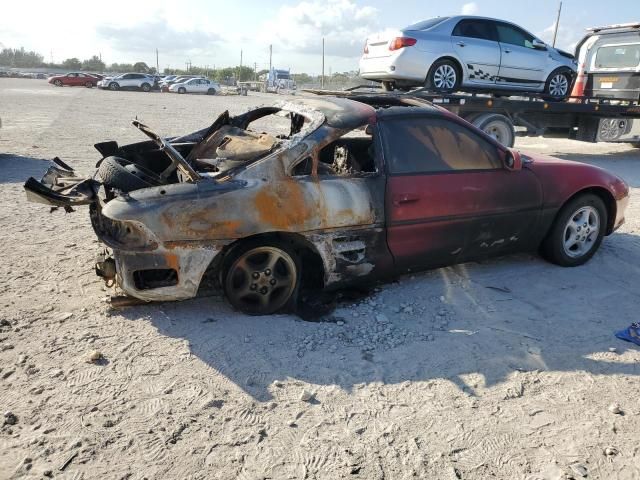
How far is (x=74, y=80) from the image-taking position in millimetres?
43062

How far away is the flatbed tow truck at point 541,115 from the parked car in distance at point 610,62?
419 mm

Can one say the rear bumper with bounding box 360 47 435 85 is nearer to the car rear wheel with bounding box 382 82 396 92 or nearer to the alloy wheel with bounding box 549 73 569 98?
the car rear wheel with bounding box 382 82 396 92

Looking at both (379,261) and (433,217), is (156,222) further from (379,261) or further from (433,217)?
(433,217)

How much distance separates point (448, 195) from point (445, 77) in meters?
6.21

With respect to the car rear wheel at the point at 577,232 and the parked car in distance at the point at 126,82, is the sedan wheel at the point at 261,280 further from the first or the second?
the parked car in distance at the point at 126,82

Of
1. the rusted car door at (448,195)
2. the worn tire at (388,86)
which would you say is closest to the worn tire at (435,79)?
the worn tire at (388,86)

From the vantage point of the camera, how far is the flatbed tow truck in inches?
376

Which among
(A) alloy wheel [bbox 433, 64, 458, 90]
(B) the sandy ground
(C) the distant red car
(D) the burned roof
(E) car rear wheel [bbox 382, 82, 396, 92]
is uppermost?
(C) the distant red car

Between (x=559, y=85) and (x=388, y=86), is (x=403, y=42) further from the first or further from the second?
(x=559, y=85)

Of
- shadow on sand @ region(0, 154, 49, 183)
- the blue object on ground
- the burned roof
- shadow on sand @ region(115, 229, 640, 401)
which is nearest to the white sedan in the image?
shadow on sand @ region(0, 154, 49, 183)

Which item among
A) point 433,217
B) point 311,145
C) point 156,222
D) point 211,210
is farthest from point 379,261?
point 156,222

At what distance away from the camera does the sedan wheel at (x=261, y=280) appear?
3.62 metres

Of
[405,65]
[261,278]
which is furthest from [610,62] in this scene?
[261,278]

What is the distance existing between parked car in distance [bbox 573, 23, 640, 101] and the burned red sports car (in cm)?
874
